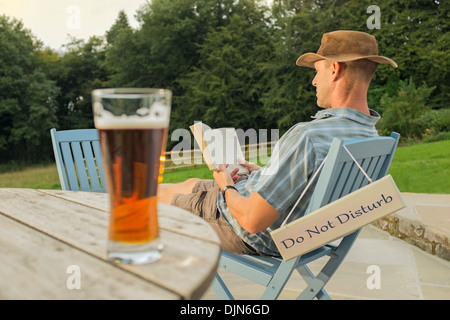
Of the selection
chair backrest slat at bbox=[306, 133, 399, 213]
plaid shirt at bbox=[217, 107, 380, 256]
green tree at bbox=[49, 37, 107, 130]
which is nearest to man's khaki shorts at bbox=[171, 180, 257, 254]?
plaid shirt at bbox=[217, 107, 380, 256]

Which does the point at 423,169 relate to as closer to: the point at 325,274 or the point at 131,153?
the point at 325,274

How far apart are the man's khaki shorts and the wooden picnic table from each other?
0.65 meters

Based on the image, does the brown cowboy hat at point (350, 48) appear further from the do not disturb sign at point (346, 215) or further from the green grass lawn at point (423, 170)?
the green grass lawn at point (423, 170)

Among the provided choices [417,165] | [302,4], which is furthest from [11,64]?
[417,165]

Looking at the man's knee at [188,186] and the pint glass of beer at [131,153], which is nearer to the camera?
the pint glass of beer at [131,153]

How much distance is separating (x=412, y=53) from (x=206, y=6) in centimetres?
1228

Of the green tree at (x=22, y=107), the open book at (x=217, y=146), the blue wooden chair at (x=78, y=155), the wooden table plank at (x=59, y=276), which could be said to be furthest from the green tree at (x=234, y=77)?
the wooden table plank at (x=59, y=276)

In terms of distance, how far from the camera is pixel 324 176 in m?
1.36

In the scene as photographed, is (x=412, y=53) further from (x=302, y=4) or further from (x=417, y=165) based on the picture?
(x=417, y=165)

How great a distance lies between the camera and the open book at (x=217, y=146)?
1729mm

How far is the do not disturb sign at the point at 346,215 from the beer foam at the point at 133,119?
680 mm

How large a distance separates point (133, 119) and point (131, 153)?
0.05m

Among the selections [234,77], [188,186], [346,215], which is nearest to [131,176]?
[346,215]
